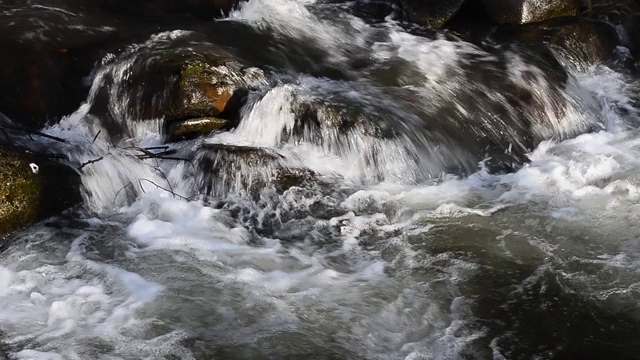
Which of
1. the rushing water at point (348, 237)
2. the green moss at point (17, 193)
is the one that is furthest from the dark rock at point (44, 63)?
the green moss at point (17, 193)

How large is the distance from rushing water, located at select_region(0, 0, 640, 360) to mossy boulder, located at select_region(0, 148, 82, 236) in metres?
0.11

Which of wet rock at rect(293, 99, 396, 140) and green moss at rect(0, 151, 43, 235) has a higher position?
wet rock at rect(293, 99, 396, 140)

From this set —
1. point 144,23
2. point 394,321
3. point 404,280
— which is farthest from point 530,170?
point 144,23

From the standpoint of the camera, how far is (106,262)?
19.5 ft

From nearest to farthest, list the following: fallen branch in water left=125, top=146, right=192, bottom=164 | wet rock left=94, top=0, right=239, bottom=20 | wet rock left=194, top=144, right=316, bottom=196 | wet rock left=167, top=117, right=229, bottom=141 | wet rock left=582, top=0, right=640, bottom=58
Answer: wet rock left=194, top=144, right=316, bottom=196 → fallen branch in water left=125, top=146, right=192, bottom=164 → wet rock left=167, top=117, right=229, bottom=141 → wet rock left=94, top=0, right=239, bottom=20 → wet rock left=582, top=0, right=640, bottom=58

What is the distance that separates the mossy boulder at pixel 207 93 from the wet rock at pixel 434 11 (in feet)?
9.60

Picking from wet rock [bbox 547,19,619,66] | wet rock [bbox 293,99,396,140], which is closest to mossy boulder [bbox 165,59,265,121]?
wet rock [bbox 293,99,396,140]

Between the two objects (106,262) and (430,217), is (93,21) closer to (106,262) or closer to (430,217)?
(106,262)

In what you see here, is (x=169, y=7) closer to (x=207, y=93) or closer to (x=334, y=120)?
(x=207, y=93)

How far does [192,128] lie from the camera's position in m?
7.04

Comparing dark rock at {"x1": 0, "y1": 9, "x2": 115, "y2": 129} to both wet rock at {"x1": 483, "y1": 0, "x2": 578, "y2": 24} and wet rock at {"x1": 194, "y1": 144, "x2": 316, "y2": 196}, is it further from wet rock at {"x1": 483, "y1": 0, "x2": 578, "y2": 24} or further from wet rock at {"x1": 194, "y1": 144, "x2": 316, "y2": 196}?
wet rock at {"x1": 483, "y1": 0, "x2": 578, "y2": 24}

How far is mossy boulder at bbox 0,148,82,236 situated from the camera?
243 inches

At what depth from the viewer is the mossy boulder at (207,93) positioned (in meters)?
7.09

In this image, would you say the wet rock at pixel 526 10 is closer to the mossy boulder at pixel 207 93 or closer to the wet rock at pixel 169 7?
the wet rock at pixel 169 7
